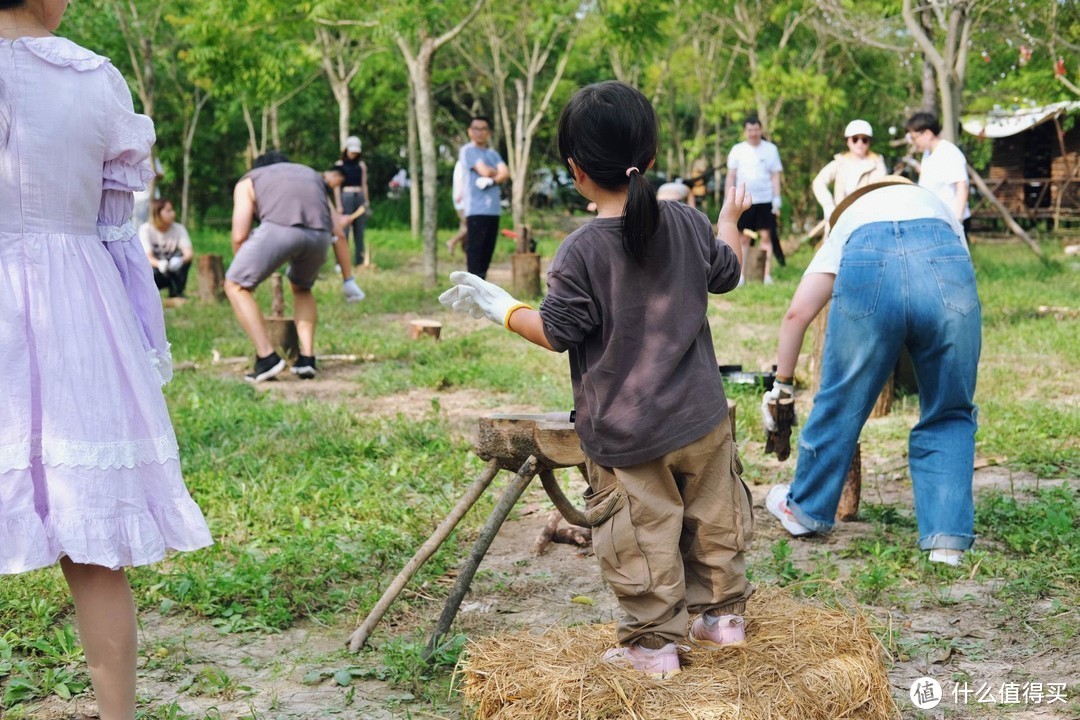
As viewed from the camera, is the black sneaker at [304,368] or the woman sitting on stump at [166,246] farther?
the woman sitting on stump at [166,246]

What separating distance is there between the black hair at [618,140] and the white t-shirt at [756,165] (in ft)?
31.4

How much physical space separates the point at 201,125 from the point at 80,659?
89.3 ft

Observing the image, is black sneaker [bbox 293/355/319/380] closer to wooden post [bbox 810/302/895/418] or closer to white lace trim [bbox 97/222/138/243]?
wooden post [bbox 810/302/895/418]

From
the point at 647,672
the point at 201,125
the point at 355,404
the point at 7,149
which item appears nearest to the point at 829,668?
the point at 647,672

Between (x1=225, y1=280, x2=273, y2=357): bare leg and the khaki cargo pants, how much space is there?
5401 mm

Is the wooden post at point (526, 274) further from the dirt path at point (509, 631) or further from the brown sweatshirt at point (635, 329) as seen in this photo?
the brown sweatshirt at point (635, 329)

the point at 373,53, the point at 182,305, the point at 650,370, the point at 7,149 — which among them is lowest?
the point at 182,305

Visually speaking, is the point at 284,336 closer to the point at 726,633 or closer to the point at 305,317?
the point at 305,317

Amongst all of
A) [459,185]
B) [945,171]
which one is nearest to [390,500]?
[945,171]

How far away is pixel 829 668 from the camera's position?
2637 millimetres

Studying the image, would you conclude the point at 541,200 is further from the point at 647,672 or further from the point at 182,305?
the point at 647,672

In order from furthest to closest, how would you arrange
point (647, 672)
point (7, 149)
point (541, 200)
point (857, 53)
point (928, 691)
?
point (541, 200) → point (857, 53) → point (928, 691) → point (647, 672) → point (7, 149)

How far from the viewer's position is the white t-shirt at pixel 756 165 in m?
12.0

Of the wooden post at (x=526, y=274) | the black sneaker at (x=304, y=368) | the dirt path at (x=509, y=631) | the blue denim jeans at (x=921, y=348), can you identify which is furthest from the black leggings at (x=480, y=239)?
the blue denim jeans at (x=921, y=348)
